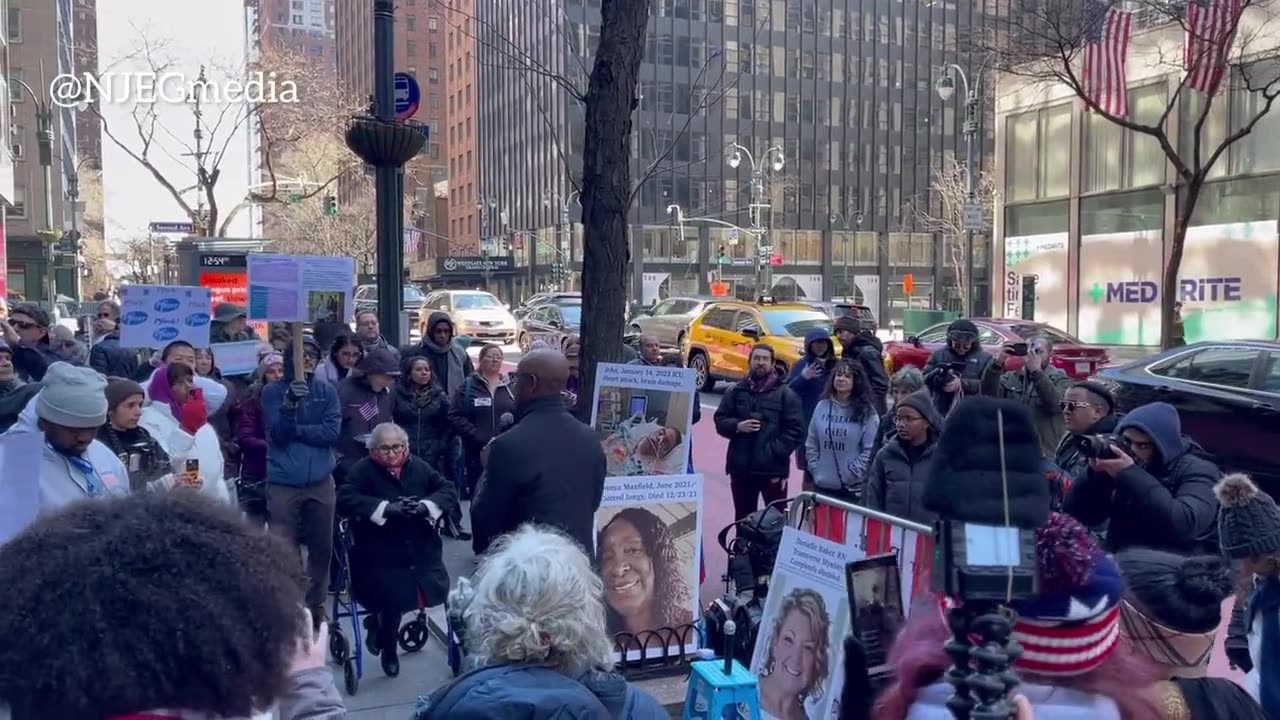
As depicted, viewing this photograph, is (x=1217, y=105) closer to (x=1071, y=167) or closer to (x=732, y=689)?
(x=1071, y=167)

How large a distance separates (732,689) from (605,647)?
179 centimetres

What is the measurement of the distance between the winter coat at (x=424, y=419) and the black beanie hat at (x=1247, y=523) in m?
6.19

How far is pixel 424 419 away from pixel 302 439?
213 cm

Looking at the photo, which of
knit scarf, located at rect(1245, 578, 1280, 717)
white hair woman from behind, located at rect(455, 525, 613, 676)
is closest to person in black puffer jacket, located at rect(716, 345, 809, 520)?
knit scarf, located at rect(1245, 578, 1280, 717)

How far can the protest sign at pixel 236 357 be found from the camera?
384 inches

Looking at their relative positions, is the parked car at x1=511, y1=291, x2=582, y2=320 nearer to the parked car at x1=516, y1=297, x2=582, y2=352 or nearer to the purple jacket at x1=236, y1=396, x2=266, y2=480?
the parked car at x1=516, y1=297, x2=582, y2=352

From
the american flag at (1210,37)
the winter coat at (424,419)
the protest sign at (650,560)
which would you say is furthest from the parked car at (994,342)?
the protest sign at (650,560)

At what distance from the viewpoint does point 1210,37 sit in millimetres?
20656

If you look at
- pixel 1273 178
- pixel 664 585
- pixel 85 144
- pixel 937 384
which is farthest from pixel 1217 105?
pixel 85 144

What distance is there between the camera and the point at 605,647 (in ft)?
8.49

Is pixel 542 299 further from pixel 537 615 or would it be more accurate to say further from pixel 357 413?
pixel 537 615

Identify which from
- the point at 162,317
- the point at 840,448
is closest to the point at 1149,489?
the point at 840,448

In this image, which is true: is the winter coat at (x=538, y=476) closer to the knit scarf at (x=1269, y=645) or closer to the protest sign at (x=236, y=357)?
the knit scarf at (x=1269, y=645)

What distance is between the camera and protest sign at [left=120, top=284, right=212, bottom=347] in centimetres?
924
